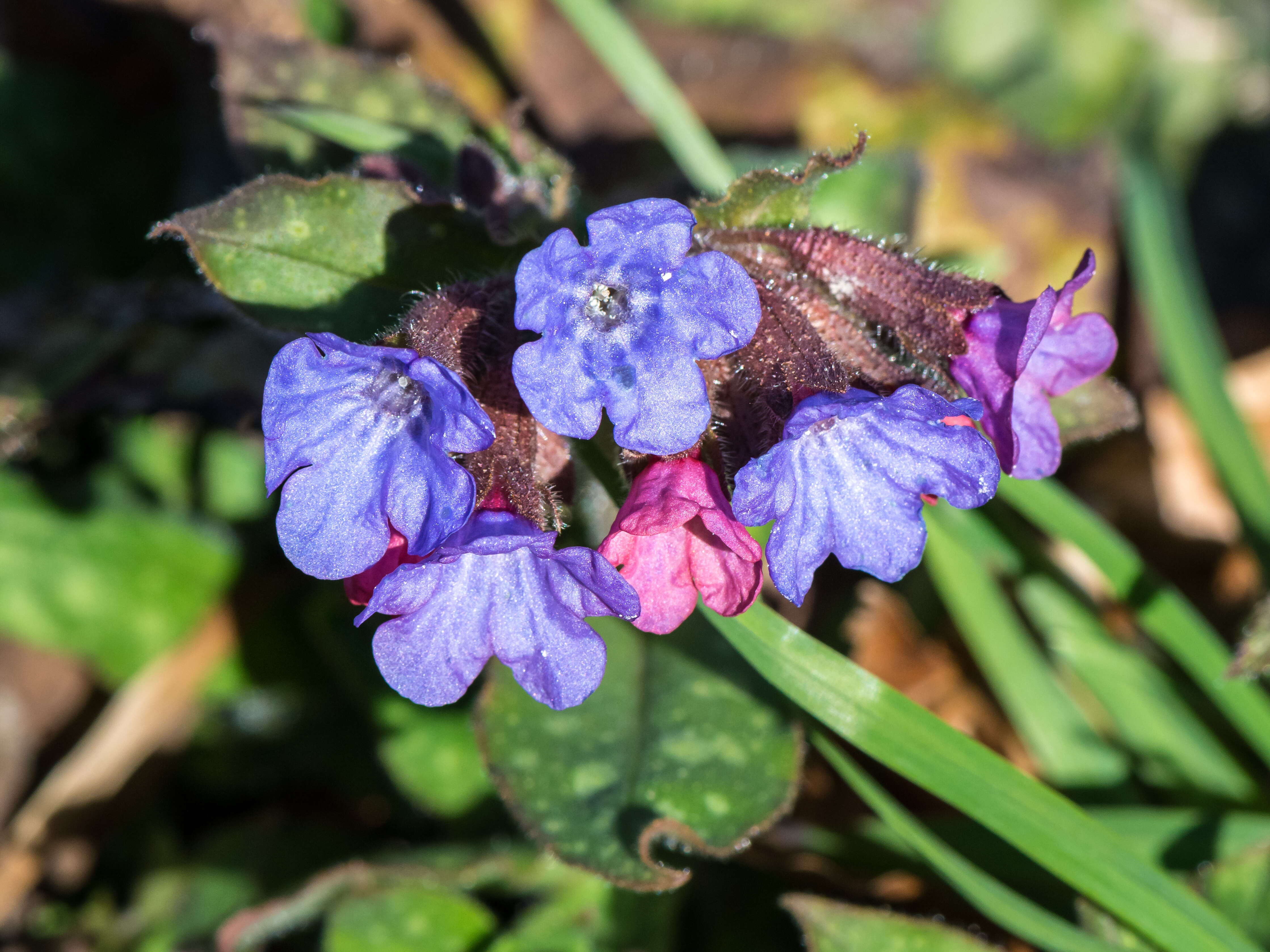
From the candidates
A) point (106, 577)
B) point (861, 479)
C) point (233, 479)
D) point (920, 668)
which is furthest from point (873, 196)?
point (106, 577)

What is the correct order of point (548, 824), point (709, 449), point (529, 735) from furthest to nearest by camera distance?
point (529, 735)
point (548, 824)
point (709, 449)

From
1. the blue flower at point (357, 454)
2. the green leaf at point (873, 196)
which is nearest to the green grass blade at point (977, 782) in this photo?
the blue flower at point (357, 454)

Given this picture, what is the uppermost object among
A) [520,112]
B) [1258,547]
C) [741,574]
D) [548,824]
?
[520,112]

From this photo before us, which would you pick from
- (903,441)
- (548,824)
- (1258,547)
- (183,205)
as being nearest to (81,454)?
(183,205)

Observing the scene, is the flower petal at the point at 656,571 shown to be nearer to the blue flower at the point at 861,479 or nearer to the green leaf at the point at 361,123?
the blue flower at the point at 861,479

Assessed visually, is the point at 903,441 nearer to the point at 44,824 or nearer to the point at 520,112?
the point at 520,112

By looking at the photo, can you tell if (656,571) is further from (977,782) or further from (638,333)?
(977,782)

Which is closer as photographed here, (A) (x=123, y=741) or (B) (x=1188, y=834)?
(B) (x=1188, y=834)
